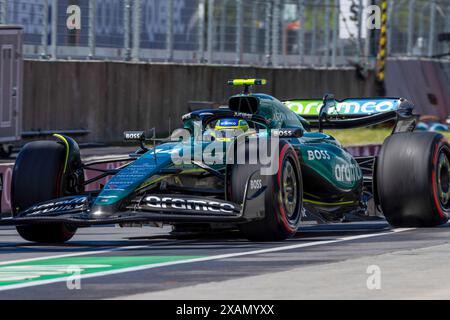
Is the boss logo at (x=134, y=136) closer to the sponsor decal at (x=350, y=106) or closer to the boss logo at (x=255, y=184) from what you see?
the boss logo at (x=255, y=184)

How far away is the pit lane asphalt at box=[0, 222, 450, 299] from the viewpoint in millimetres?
8727

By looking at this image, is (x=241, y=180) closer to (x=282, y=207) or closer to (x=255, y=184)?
(x=255, y=184)

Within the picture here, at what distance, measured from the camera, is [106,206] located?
11859 mm

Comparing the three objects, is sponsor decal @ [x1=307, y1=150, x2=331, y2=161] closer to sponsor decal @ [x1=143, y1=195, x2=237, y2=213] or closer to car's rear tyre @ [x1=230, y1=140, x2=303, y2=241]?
car's rear tyre @ [x1=230, y1=140, x2=303, y2=241]

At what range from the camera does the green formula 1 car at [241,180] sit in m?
11.9

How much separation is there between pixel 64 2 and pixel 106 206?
47.4ft

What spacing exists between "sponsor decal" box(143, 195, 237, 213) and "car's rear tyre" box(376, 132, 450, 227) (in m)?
2.55

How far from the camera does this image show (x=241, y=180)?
11.9 metres

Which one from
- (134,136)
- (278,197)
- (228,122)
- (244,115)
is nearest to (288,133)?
(278,197)

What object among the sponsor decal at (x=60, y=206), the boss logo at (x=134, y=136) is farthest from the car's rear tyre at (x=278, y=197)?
the boss logo at (x=134, y=136)

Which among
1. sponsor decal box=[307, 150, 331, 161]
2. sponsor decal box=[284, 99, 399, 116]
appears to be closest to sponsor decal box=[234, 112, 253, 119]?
sponsor decal box=[307, 150, 331, 161]
